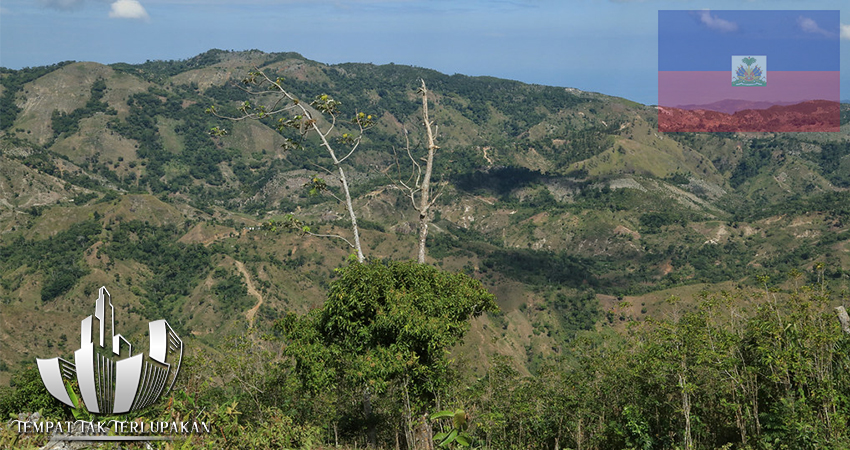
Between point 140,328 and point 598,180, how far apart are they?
115 m

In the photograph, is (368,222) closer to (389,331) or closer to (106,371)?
(389,331)

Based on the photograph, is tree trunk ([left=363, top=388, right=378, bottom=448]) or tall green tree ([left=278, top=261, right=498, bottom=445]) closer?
tall green tree ([left=278, top=261, right=498, bottom=445])

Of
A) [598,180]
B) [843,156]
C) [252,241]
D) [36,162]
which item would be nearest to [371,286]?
[252,241]

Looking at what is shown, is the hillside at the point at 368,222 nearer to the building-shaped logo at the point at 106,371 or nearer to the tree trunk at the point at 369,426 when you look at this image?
the tree trunk at the point at 369,426

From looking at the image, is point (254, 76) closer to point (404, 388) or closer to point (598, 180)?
point (404, 388)

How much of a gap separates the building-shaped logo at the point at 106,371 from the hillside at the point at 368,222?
862 centimetres

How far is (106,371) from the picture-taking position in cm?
880

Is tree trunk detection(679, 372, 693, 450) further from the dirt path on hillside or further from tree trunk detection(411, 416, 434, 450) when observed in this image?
the dirt path on hillside

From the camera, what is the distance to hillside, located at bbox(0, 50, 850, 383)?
7206 cm

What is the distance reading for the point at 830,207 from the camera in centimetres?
10838

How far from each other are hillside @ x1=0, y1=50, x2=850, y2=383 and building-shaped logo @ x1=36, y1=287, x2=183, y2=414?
8625 mm

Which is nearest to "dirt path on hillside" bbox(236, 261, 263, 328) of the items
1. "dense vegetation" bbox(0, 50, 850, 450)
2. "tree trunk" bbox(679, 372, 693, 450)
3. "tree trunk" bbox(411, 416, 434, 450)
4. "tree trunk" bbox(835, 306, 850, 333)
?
"dense vegetation" bbox(0, 50, 850, 450)

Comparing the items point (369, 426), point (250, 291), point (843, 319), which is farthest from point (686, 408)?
point (250, 291)

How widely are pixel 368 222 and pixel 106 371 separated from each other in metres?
108
